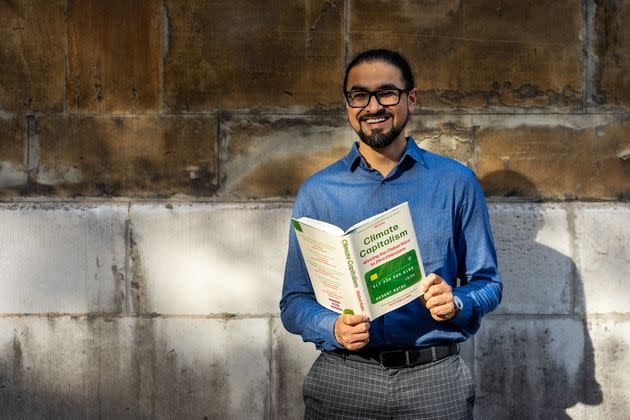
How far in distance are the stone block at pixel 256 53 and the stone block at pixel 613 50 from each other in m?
1.41

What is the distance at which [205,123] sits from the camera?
5.48m

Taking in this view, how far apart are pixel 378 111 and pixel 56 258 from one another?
2541mm

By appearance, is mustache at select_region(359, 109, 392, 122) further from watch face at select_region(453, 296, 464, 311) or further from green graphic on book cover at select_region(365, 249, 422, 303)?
watch face at select_region(453, 296, 464, 311)

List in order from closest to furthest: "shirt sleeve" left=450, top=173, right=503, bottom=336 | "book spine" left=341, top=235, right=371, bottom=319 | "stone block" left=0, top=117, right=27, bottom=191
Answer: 1. "book spine" left=341, top=235, right=371, bottom=319
2. "shirt sleeve" left=450, top=173, right=503, bottom=336
3. "stone block" left=0, top=117, right=27, bottom=191

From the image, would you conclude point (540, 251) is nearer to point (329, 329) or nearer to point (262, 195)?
point (262, 195)

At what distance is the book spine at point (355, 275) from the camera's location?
10.5ft

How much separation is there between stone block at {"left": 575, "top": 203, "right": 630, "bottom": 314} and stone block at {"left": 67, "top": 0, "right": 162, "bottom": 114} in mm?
2440

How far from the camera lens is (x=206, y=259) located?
17.8 feet

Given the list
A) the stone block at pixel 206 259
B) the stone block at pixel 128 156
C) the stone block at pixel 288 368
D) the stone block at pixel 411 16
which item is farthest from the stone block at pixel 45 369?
the stone block at pixel 411 16

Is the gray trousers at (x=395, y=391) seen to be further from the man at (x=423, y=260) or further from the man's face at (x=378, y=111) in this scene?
the man's face at (x=378, y=111)

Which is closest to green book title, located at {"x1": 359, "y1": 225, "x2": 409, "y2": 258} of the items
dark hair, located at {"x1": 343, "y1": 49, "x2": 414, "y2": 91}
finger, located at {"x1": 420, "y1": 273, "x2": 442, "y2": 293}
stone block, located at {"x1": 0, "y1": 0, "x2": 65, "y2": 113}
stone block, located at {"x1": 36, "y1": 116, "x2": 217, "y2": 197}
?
finger, located at {"x1": 420, "y1": 273, "x2": 442, "y2": 293}

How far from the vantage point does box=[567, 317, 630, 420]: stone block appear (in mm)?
5328

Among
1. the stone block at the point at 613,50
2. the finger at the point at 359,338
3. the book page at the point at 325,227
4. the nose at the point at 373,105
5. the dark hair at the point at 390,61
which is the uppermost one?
the stone block at the point at 613,50

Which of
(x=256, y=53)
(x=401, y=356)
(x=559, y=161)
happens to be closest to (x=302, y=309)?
(x=401, y=356)
